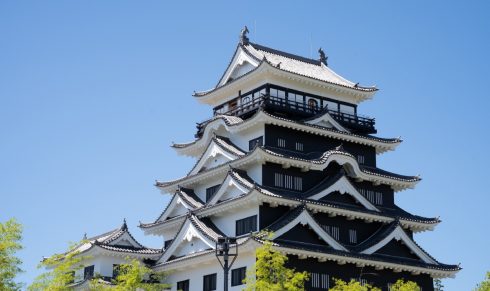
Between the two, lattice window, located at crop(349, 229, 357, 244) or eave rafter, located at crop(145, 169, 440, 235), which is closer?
eave rafter, located at crop(145, 169, 440, 235)

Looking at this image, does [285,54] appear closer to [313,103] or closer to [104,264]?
[313,103]

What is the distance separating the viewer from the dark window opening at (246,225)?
4997cm

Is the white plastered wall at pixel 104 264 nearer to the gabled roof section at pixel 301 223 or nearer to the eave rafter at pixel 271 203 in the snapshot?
the eave rafter at pixel 271 203

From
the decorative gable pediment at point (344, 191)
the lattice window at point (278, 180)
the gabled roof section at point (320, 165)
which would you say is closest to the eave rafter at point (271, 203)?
the decorative gable pediment at point (344, 191)

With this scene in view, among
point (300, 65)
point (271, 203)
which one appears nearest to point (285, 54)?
point (300, 65)

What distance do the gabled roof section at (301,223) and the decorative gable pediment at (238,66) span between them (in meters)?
13.9

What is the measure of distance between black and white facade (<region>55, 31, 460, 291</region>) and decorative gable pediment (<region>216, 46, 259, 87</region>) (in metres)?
0.11

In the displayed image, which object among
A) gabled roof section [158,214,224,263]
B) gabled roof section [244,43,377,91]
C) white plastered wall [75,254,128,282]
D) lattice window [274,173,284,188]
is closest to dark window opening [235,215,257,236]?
gabled roof section [158,214,224,263]

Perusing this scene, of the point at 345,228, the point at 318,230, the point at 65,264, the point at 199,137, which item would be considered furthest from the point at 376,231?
the point at 65,264

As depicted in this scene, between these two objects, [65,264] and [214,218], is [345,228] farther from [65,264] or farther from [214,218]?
[65,264]

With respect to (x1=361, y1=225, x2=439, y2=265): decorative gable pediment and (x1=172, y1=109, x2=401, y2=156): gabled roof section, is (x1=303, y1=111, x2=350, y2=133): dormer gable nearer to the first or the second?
(x1=172, y1=109, x2=401, y2=156): gabled roof section

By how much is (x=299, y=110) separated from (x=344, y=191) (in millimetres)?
7298

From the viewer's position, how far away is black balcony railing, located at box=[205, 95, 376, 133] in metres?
54.6

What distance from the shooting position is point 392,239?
52812 millimetres
